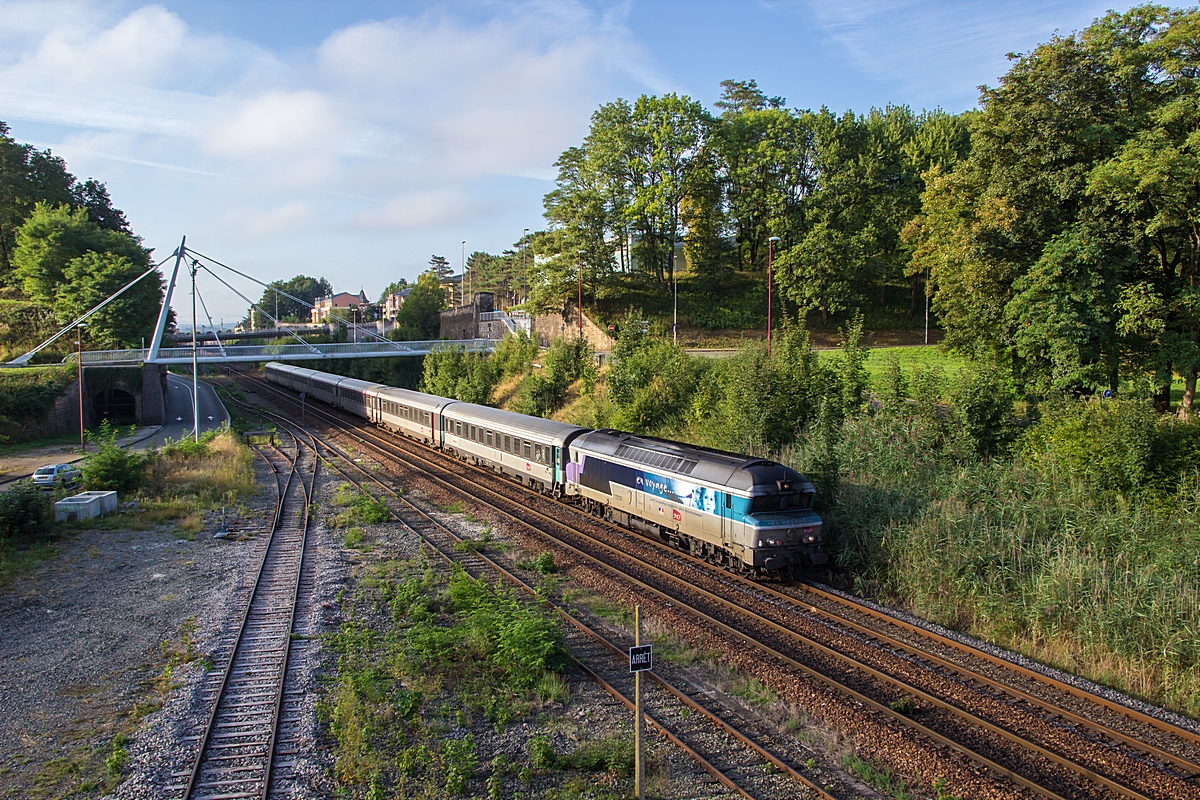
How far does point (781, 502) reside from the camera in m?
15.8

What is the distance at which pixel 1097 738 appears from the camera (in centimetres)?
990

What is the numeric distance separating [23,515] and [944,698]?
2379cm

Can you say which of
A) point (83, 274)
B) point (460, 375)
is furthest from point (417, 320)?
point (83, 274)

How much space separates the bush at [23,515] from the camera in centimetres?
1981

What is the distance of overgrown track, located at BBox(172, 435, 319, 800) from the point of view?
29.6 feet

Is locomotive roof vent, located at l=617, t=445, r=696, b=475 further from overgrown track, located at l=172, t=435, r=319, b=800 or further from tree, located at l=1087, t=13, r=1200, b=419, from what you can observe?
tree, located at l=1087, t=13, r=1200, b=419

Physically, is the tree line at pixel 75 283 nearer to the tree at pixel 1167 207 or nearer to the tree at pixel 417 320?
the tree at pixel 417 320

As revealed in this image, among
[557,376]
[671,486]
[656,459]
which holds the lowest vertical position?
[671,486]

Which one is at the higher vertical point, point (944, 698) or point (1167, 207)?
point (1167, 207)

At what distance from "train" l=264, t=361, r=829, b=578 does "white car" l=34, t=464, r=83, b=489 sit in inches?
596

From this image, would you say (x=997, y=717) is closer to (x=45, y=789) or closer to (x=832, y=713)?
(x=832, y=713)

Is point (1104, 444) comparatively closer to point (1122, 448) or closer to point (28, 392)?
point (1122, 448)

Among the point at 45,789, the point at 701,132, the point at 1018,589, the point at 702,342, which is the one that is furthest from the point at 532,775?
the point at 701,132

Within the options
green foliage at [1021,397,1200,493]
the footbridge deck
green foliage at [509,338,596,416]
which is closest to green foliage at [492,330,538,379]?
the footbridge deck
